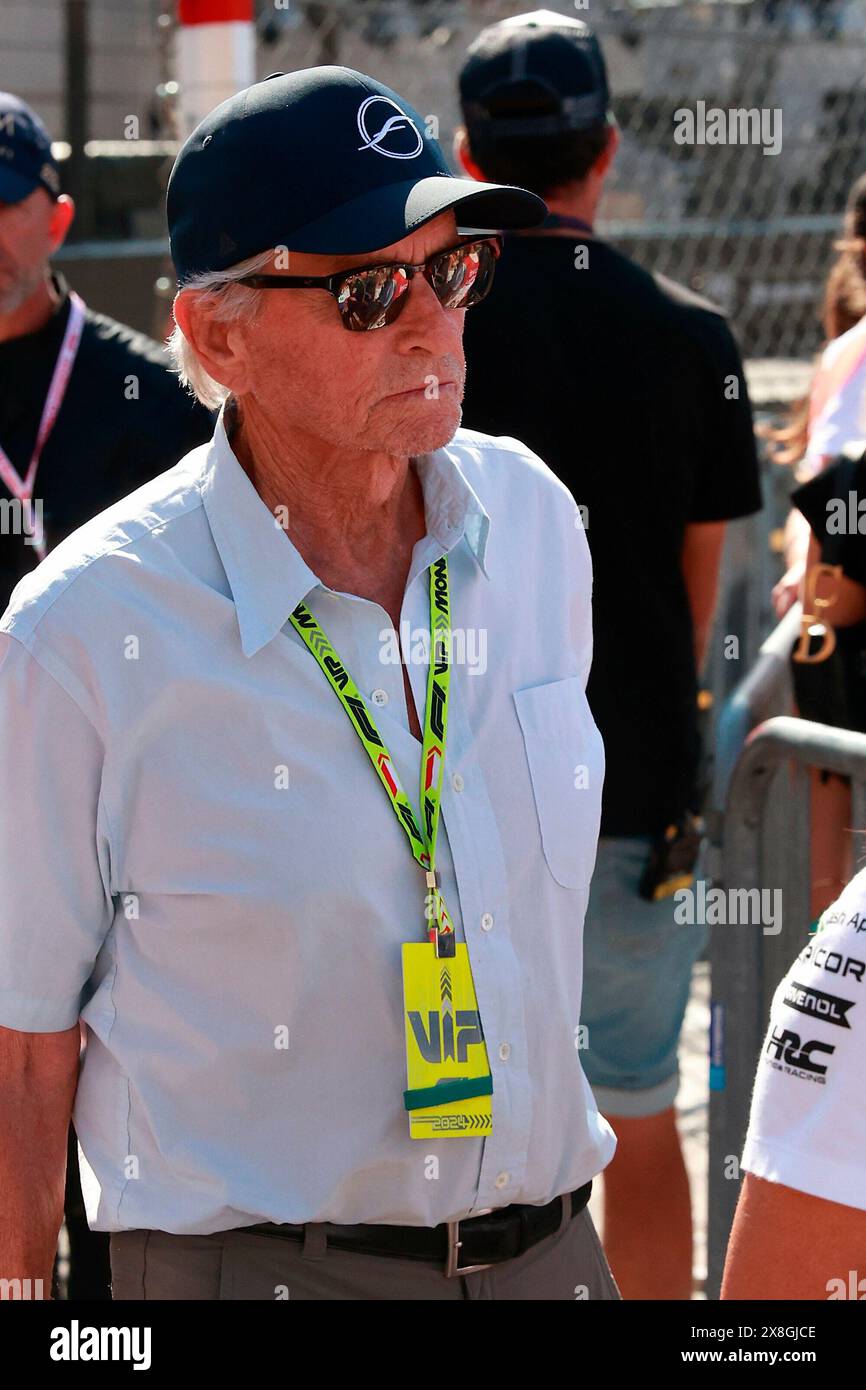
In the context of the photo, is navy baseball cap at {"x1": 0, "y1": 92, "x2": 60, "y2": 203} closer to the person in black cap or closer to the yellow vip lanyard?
the person in black cap

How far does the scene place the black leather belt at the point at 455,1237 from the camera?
2.03m

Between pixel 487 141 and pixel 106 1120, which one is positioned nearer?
pixel 106 1120

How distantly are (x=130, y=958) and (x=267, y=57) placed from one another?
29.3 feet

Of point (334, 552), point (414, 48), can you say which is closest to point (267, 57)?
point (414, 48)

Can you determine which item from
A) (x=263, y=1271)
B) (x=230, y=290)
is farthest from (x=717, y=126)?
(x=263, y=1271)

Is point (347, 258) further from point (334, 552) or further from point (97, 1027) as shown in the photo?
point (97, 1027)

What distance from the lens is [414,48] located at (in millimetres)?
9328

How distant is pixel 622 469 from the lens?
3.39 metres

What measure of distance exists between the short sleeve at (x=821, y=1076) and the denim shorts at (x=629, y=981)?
176cm

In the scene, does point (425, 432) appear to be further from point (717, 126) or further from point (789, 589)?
point (717, 126)

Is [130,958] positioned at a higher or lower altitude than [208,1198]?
higher

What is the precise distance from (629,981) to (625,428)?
3.41 ft

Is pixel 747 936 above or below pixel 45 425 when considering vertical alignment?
below

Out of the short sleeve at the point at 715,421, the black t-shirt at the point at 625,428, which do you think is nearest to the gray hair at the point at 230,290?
the black t-shirt at the point at 625,428
